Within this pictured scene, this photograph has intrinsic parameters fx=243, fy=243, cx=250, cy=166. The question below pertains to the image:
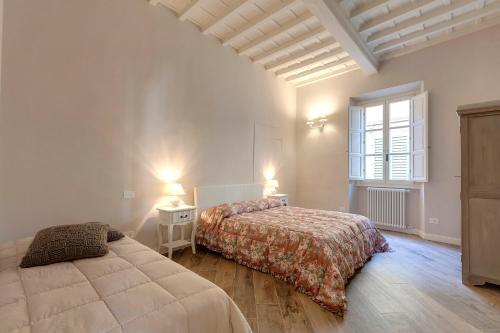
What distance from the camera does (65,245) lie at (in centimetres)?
165

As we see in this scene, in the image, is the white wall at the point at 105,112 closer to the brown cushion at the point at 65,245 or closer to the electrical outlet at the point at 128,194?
the electrical outlet at the point at 128,194

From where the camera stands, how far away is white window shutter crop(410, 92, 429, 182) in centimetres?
406

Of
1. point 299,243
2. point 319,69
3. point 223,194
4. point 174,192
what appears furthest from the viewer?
point 319,69

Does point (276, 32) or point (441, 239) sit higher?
point (276, 32)

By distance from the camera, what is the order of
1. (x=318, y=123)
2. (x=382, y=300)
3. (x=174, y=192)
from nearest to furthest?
1. (x=382, y=300)
2. (x=174, y=192)
3. (x=318, y=123)

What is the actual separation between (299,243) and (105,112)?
269cm

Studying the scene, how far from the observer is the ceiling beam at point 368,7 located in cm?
313

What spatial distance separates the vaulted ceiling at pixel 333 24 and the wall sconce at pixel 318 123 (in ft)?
3.91

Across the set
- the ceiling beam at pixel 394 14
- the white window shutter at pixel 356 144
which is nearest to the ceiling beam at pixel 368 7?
the ceiling beam at pixel 394 14

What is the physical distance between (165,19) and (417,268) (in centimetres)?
466

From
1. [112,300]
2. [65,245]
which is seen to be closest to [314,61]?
[65,245]

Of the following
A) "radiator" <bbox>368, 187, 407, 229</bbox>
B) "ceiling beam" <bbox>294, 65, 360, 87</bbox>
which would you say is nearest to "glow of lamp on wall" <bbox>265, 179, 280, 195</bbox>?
"radiator" <bbox>368, 187, 407, 229</bbox>

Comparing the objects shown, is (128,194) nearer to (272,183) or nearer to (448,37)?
(272,183)

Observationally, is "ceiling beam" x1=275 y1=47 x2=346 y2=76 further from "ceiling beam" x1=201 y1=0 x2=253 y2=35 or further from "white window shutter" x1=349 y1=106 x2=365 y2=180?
"ceiling beam" x1=201 y1=0 x2=253 y2=35
